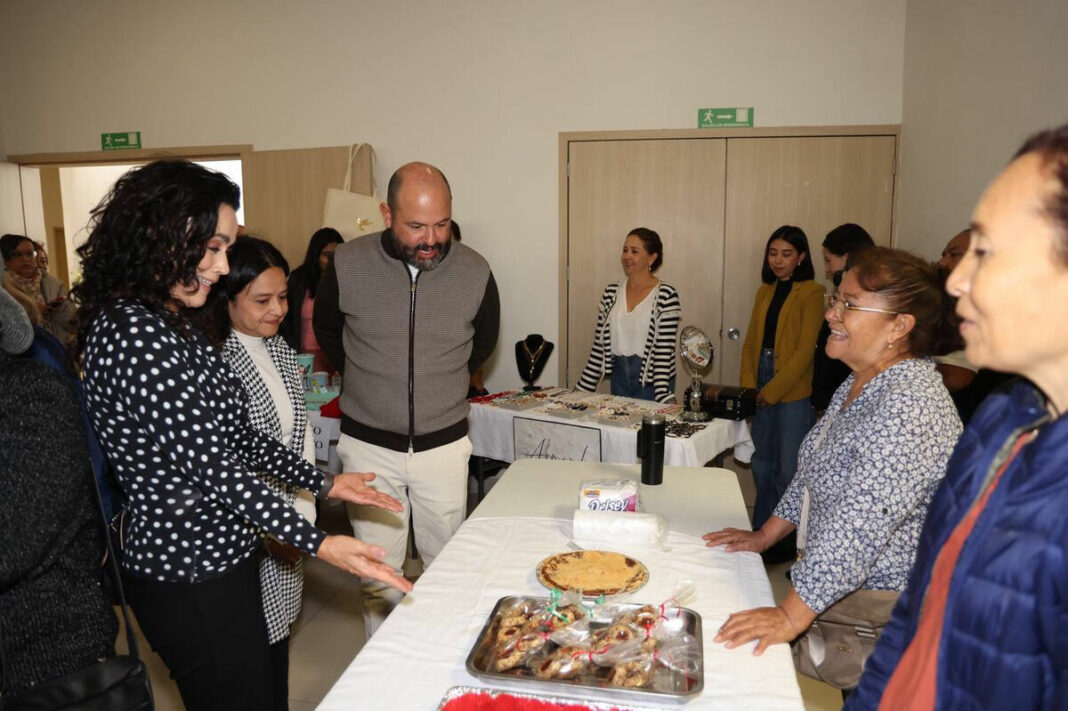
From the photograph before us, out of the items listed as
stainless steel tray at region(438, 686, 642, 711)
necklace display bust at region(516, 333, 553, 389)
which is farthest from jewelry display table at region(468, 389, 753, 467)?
stainless steel tray at region(438, 686, 642, 711)

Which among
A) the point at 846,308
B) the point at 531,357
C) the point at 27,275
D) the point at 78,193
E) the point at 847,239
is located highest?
the point at 78,193

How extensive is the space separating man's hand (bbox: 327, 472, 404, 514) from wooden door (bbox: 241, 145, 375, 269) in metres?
3.35

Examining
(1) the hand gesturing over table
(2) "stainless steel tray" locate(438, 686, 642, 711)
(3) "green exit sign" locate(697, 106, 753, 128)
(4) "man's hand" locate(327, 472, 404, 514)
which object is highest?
(3) "green exit sign" locate(697, 106, 753, 128)

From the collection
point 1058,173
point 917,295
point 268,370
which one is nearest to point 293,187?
point 268,370

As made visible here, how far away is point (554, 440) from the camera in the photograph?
10.0 feet

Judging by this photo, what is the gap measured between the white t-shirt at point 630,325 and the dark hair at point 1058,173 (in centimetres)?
282

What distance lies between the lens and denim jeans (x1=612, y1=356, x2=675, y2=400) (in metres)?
3.56

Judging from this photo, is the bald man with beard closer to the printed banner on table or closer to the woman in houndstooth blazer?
the woman in houndstooth blazer

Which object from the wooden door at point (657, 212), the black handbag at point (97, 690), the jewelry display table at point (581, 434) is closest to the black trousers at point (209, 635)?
the black handbag at point (97, 690)

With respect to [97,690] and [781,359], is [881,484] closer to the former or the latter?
[97,690]

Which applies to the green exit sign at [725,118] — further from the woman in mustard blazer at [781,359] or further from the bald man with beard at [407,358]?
the bald man with beard at [407,358]

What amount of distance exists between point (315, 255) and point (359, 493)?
2655 millimetres

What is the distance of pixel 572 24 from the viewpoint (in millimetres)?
4289

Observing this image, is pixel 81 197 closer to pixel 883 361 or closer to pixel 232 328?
pixel 232 328
